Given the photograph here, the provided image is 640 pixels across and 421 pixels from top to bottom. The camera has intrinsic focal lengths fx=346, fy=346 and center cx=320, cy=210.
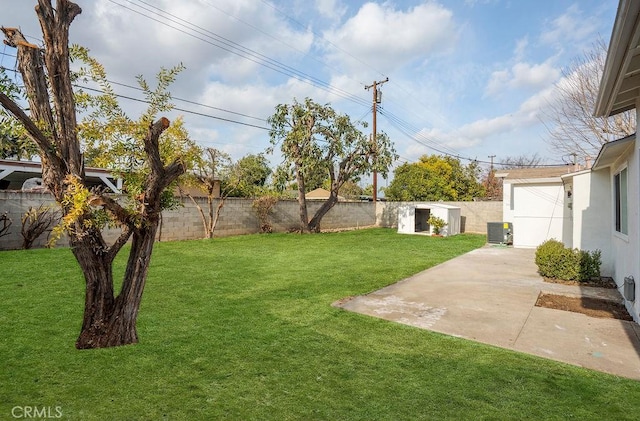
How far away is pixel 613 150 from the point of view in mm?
5180

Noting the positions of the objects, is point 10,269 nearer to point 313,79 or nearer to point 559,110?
point 313,79

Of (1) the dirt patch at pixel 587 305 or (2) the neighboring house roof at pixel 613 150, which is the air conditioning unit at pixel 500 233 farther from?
(1) the dirt patch at pixel 587 305

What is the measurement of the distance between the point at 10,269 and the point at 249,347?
6.13m

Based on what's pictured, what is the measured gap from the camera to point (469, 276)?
7000 millimetres

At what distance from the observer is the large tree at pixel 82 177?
266 cm

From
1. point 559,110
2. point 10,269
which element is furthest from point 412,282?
point 559,110

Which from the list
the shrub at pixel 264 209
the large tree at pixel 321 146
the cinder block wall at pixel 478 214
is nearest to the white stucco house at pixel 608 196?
the cinder block wall at pixel 478 214

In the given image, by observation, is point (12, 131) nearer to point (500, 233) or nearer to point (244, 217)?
point (244, 217)

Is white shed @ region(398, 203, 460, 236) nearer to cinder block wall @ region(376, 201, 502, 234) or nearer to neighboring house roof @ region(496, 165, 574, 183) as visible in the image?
cinder block wall @ region(376, 201, 502, 234)

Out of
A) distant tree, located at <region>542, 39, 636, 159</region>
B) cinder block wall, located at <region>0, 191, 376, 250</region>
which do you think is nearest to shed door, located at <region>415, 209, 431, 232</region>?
cinder block wall, located at <region>0, 191, 376, 250</region>

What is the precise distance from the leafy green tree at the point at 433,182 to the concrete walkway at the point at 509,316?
19.2m

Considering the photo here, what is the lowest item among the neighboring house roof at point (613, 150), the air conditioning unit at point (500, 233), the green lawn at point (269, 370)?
the green lawn at point (269, 370)

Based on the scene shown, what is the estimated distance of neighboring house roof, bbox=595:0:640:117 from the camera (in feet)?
8.18

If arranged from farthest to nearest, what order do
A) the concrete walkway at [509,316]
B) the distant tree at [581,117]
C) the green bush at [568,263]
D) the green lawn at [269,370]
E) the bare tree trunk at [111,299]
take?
the distant tree at [581,117] < the green bush at [568,263] < the concrete walkway at [509,316] < the bare tree trunk at [111,299] < the green lawn at [269,370]
